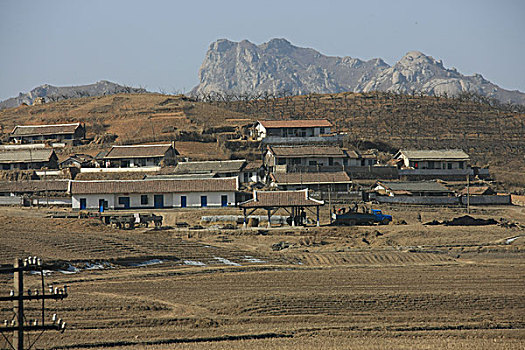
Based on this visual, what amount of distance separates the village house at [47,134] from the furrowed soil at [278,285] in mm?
43484

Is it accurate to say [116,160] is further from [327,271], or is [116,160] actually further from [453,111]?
[453,111]

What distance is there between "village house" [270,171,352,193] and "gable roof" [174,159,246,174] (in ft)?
15.9

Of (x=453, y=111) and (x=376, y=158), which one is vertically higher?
(x=453, y=111)

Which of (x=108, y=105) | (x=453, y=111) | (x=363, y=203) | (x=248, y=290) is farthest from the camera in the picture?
(x=108, y=105)

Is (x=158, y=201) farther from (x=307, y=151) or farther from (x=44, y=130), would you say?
(x=44, y=130)

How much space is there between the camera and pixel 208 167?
62719mm

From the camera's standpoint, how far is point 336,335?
20766mm

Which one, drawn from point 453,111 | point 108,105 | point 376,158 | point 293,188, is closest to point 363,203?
point 293,188

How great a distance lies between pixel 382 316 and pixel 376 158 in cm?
→ 4713

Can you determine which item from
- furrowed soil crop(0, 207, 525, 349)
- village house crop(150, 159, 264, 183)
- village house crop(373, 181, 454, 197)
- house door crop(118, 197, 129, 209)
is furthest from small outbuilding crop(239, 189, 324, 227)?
village house crop(150, 159, 264, 183)

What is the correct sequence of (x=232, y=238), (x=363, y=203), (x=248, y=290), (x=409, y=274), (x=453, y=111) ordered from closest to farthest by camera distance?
(x=248, y=290) < (x=409, y=274) < (x=232, y=238) < (x=363, y=203) < (x=453, y=111)

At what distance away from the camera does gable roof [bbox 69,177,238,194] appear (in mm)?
52562

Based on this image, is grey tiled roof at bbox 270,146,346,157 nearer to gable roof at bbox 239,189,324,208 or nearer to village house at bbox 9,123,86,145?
gable roof at bbox 239,189,324,208

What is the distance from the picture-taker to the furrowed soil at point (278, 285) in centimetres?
2067
